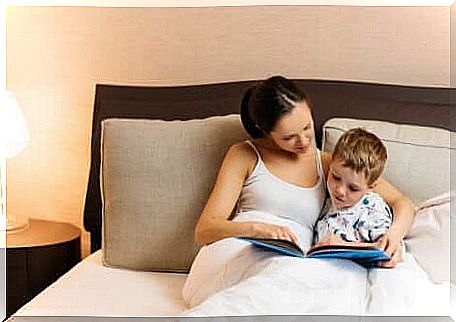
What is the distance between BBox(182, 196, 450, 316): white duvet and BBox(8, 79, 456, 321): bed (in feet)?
0.55

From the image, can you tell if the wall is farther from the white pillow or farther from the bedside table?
the white pillow

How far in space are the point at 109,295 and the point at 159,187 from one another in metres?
0.31

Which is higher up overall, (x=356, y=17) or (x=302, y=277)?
(x=356, y=17)

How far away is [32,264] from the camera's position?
2420mm

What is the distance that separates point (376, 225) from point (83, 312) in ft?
2.19

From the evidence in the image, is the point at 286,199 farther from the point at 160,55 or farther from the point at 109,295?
the point at 160,55

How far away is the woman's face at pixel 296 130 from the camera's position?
2008 mm

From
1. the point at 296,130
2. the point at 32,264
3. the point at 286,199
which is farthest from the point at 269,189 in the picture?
the point at 32,264

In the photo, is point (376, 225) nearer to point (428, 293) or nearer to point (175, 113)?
point (428, 293)

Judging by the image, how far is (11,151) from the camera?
2656mm

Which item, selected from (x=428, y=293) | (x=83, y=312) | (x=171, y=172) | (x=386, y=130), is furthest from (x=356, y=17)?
(x=83, y=312)

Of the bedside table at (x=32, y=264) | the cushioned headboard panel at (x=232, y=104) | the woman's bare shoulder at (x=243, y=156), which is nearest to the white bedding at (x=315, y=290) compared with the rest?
the woman's bare shoulder at (x=243, y=156)

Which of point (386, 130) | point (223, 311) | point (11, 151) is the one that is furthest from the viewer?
point (11, 151)

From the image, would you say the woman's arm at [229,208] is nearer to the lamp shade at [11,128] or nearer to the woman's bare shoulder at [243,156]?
the woman's bare shoulder at [243,156]
